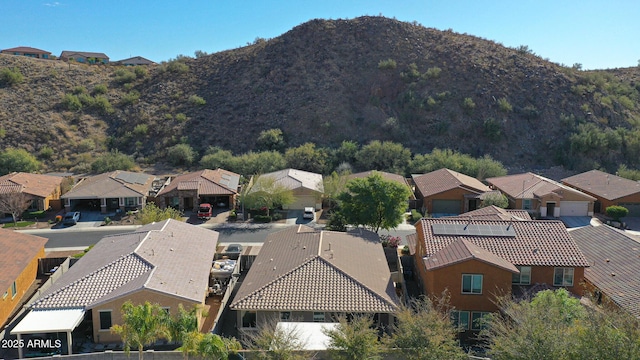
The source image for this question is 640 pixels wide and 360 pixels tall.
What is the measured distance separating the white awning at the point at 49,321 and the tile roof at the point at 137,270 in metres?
0.37

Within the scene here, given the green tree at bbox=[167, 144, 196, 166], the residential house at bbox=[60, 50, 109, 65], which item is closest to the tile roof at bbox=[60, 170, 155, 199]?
the green tree at bbox=[167, 144, 196, 166]

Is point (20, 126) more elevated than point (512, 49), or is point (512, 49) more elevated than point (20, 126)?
point (512, 49)

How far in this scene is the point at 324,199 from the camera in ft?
155

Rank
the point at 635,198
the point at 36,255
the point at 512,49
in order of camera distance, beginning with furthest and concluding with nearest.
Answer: the point at 512,49 < the point at 635,198 < the point at 36,255

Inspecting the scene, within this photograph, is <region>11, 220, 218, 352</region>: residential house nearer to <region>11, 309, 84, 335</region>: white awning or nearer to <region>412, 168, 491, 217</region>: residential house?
<region>11, 309, 84, 335</region>: white awning

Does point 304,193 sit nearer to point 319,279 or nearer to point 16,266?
point 319,279

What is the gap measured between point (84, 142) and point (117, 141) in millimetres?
4614

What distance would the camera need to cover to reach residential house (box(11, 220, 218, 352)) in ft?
68.7

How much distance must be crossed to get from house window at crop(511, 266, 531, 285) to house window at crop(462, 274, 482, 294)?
2.22 m

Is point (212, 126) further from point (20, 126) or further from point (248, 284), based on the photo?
point (248, 284)

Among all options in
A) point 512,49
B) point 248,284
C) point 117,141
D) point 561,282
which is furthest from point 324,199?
point 512,49

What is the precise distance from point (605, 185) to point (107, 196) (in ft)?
158

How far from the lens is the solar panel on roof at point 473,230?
25812 mm

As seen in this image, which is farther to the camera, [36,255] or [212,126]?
[212,126]
